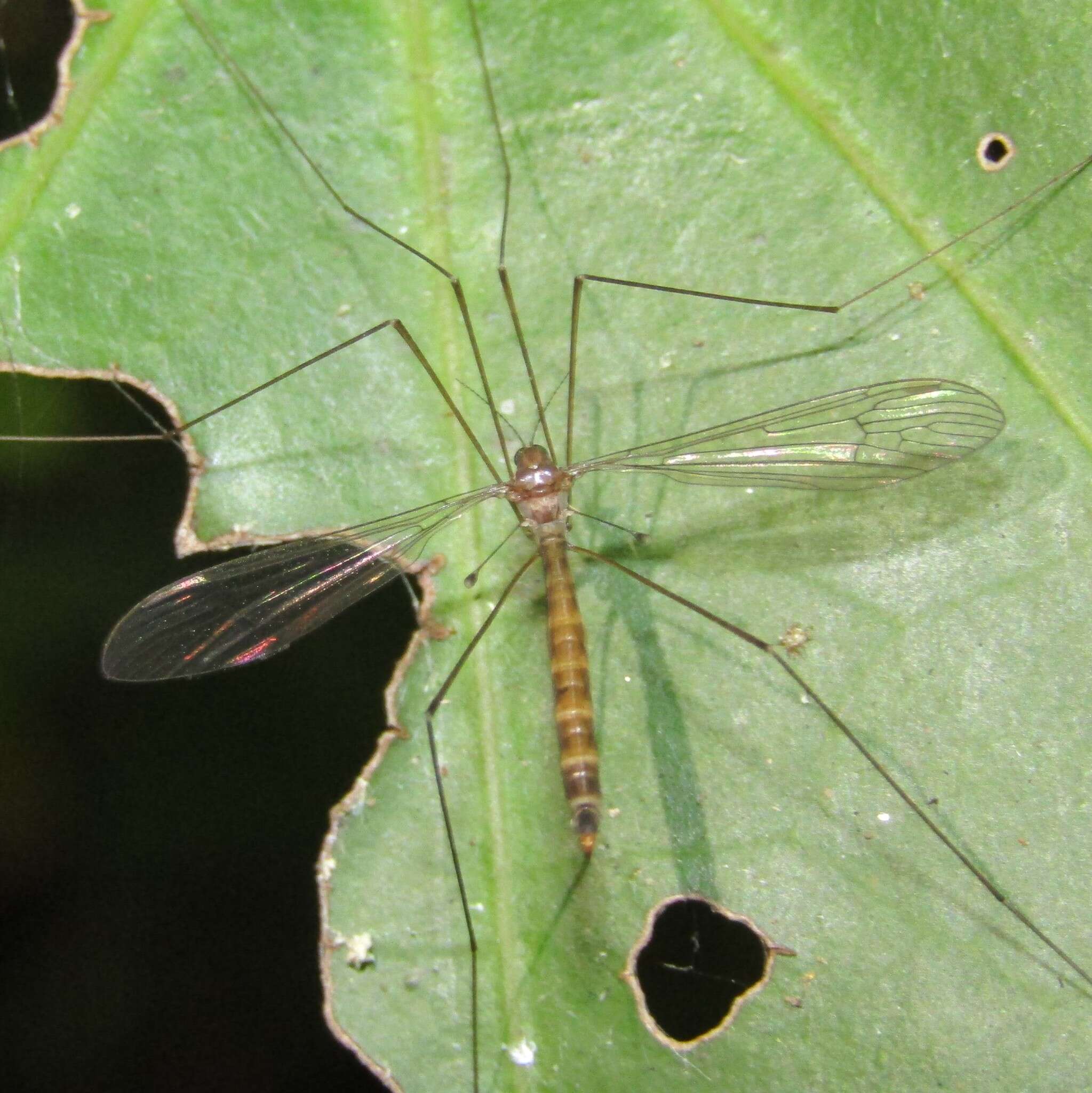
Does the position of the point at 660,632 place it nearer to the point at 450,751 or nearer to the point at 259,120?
the point at 450,751

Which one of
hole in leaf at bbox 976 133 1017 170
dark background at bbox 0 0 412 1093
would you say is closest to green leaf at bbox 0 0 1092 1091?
hole in leaf at bbox 976 133 1017 170

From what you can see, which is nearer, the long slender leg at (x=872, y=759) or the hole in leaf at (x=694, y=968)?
the long slender leg at (x=872, y=759)

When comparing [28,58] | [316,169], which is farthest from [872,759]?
[28,58]

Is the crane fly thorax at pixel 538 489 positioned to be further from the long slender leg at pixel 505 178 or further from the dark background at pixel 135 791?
the dark background at pixel 135 791

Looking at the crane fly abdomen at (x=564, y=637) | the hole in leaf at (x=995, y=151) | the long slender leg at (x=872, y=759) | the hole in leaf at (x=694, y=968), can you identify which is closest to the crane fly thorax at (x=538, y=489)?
the crane fly abdomen at (x=564, y=637)

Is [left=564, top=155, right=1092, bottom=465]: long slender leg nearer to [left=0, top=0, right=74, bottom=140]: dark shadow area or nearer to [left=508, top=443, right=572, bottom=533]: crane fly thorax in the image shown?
[left=508, top=443, right=572, bottom=533]: crane fly thorax

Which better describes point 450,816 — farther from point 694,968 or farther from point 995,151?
point 995,151
